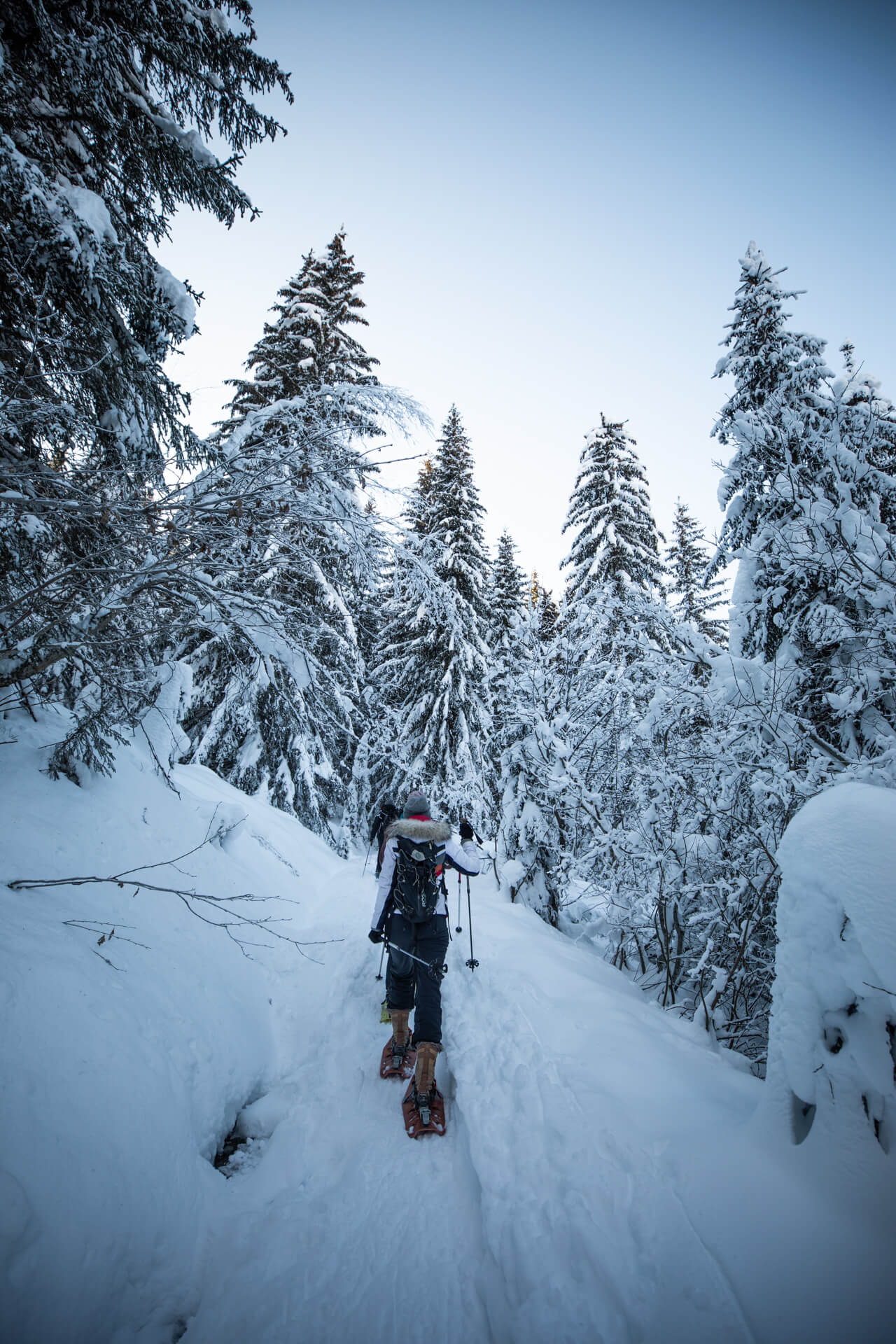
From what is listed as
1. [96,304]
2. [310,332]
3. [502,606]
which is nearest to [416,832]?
[96,304]

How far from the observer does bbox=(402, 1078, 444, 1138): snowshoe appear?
3.25 m

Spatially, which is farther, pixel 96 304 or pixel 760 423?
pixel 760 423

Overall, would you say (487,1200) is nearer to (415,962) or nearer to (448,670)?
(415,962)

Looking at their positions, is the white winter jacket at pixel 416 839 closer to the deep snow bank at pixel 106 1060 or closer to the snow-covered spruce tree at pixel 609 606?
the deep snow bank at pixel 106 1060

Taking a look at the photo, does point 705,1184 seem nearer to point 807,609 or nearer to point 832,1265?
point 832,1265

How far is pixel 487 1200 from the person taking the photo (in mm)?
2506

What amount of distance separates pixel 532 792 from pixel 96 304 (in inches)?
330

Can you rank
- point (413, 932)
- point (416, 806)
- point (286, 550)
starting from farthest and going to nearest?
1. point (416, 806)
2. point (413, 932)
3. point (286, 550)

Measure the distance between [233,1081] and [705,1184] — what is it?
278 cm

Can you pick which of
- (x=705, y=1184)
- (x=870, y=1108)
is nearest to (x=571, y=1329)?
(x=705, y=1184)

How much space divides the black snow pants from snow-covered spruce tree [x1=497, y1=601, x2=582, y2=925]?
3.93 metres

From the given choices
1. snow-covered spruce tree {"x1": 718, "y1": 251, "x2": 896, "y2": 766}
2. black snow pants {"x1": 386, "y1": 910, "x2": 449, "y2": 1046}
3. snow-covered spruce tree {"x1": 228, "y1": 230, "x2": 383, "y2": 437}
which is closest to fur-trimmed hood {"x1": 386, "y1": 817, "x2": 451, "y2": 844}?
black snow pants {"x1": 386, "y1": 910, "x2": 449, "y2": 1046}

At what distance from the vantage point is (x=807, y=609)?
6.23 m

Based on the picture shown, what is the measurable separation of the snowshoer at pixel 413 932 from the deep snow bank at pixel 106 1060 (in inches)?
39.8
